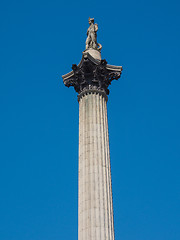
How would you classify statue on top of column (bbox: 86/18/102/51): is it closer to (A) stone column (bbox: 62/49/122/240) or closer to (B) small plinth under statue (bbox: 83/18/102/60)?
(B) small plinth under statue (bbox: 83/18/102/60)

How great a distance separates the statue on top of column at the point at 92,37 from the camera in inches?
1337

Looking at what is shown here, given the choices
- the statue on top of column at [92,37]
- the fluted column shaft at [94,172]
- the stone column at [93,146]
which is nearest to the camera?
the fluted column shaft at [94,172]

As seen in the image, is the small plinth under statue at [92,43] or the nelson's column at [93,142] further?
the small plinth under statue at [92,43]

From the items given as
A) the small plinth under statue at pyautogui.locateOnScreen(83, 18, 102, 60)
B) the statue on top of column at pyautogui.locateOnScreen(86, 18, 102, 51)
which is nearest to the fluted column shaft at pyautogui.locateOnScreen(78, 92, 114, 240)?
the small plinth under statue at pyautogui.locateOnScreen(83, 18, 102, 60)

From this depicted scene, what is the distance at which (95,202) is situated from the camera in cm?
2516

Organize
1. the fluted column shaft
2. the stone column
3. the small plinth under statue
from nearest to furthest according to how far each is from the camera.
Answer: the fluted column shaft → the stone column → the small plinth under statue

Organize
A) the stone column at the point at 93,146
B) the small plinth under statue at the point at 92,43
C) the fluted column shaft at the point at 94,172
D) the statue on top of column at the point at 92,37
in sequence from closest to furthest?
the fluted column shaft at the point at 94,172 → the stone column at the point at 93,146 → the small plinth under statue at the point at 92,43 → the statue on top of column at the point at 92,37

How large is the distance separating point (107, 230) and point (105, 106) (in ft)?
31.8

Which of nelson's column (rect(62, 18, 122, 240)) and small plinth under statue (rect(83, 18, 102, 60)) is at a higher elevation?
small plinth under statue (rect(83, 18, 102, 60))

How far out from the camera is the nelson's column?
24.8m

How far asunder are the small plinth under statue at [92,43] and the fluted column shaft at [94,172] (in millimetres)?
4137

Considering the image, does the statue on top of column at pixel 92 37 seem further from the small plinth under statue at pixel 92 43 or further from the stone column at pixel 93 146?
the stone column at pixel 93 146

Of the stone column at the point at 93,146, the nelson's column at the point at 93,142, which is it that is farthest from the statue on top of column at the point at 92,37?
the stone column at the point at 93,146

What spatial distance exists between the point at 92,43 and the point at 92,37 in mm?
685
